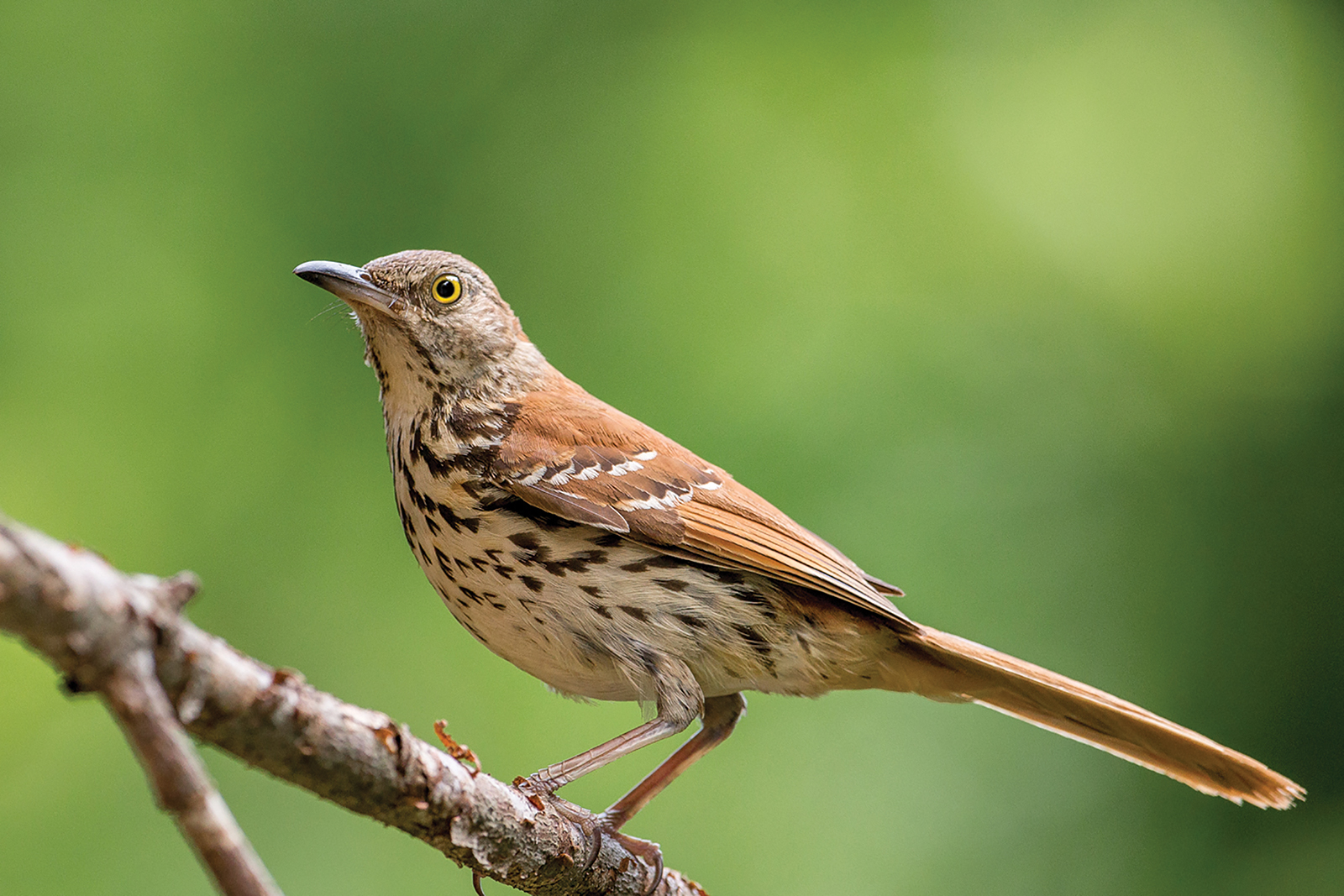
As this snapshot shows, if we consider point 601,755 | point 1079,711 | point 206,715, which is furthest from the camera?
point 1079,711

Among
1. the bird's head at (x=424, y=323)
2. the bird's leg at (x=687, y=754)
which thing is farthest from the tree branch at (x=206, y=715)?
the bird's head at (x=424, y=323)

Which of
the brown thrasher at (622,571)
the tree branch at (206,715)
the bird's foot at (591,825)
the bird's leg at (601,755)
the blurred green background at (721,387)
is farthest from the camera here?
the blurred green background at (721,387)

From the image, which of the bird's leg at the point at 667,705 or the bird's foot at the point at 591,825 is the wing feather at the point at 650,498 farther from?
the bird's foot at the point at 591,825

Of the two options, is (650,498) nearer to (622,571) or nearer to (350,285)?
(622,571)

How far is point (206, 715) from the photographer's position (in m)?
1.53

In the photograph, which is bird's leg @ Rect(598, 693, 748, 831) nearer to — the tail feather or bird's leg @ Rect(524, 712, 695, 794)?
bird's leg @ Rect(524, 712, 695, 794)

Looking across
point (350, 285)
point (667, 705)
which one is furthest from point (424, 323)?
point (667, 705)

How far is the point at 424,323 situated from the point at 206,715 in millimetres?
2146

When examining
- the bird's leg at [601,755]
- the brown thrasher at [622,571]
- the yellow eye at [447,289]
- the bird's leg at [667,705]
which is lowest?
the bird's leg at [601,755]

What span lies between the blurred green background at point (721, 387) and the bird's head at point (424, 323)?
2.25m

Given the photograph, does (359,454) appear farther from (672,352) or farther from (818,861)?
(818,861)

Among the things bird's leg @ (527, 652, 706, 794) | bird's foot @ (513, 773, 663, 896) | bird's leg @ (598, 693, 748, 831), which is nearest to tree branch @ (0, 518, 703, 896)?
bird's foot @ (513, 773, 663, 896)

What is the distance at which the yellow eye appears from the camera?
3.59m

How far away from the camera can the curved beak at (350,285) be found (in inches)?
131
